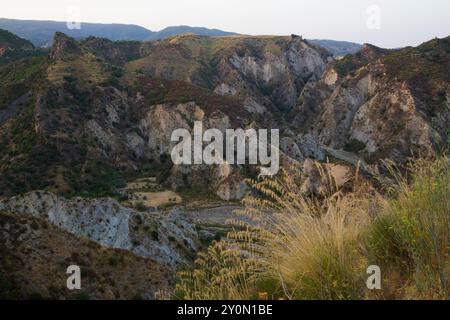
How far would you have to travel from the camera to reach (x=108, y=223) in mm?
28953

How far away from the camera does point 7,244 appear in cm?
1642

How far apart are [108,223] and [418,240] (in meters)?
25.6

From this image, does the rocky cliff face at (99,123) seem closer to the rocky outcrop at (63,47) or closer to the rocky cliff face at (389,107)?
the rocky outcrop at (63,47)

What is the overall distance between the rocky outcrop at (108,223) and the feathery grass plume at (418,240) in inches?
881

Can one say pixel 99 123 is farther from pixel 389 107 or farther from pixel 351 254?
pixel 351 254

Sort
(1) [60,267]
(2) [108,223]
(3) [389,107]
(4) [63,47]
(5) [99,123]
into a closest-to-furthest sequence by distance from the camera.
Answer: (1) [60,267] < (2) [108,223] < (5) [99,123] < (3) [389,107] < (4) [63,47]

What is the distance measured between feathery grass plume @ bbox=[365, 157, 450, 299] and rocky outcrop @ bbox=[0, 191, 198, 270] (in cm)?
2237

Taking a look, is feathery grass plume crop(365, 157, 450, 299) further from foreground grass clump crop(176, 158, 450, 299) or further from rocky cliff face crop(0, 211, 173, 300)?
rocky cliff face crop(0, 211, 173, 300)

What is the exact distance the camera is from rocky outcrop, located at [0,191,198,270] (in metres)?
28.0

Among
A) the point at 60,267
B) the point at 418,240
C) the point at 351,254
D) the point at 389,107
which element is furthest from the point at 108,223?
the point at 389,107

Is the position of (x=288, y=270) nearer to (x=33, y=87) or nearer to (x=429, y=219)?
(x=429, y=219)

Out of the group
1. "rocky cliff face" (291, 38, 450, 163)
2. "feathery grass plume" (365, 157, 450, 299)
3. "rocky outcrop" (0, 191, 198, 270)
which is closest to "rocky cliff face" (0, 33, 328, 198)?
"rocky cliff face" (291, 38, 450, 163)

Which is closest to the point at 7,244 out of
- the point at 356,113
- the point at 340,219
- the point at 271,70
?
the point at 340,219

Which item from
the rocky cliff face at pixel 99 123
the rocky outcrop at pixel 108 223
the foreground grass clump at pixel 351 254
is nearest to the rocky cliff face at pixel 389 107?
the rocky cliff face at pixel 99 123
